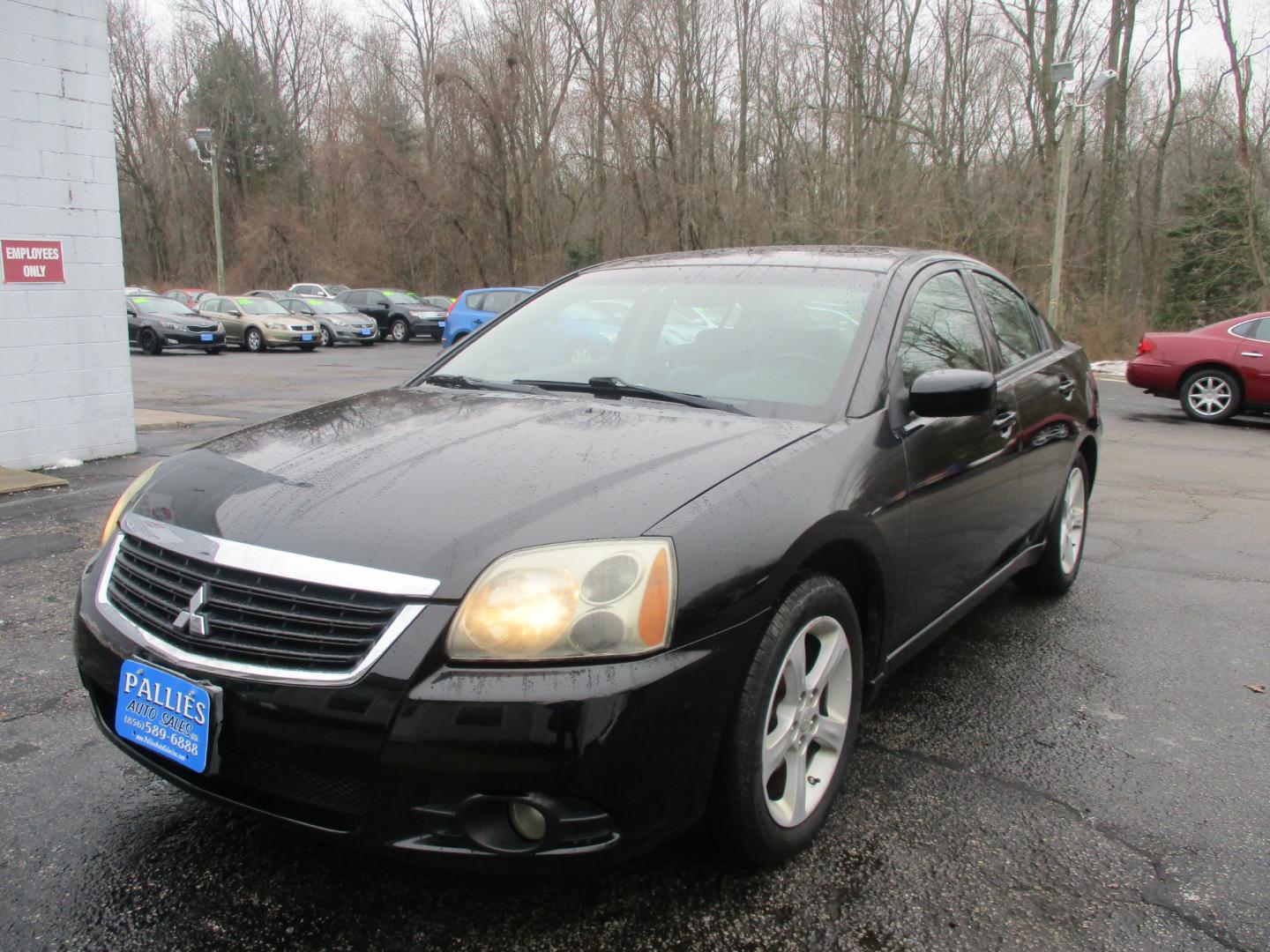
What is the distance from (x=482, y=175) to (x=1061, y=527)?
115 feet

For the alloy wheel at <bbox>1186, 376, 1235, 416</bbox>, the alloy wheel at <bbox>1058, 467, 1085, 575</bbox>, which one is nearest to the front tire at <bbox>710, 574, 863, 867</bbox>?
the alloy wheel at <bbox>1058, 467, 1085, 575</bbox>

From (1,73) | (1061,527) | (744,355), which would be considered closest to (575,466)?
(744,355)

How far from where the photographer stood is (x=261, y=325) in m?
25.2

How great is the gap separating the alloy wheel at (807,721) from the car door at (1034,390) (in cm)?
162

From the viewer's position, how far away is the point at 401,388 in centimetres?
340

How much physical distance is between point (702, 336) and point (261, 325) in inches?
959

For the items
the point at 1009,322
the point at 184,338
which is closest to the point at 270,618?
the point at 1009,322

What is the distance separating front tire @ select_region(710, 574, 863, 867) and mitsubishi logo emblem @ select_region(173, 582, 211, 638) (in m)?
1.12

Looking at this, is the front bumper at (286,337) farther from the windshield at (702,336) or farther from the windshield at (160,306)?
the windshield at (702,336)

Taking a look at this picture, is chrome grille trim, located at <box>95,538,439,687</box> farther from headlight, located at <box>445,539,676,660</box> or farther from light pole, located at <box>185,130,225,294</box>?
light pole, located at <box>185,130,225,294</box>

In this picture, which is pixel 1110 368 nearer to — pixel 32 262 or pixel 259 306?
pixel 32 262

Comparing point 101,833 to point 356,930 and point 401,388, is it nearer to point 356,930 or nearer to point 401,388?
point 356,930

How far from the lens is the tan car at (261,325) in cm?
2527

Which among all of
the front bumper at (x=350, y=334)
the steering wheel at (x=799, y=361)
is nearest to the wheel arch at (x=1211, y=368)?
the steering wheel at (x=799, y=361)
